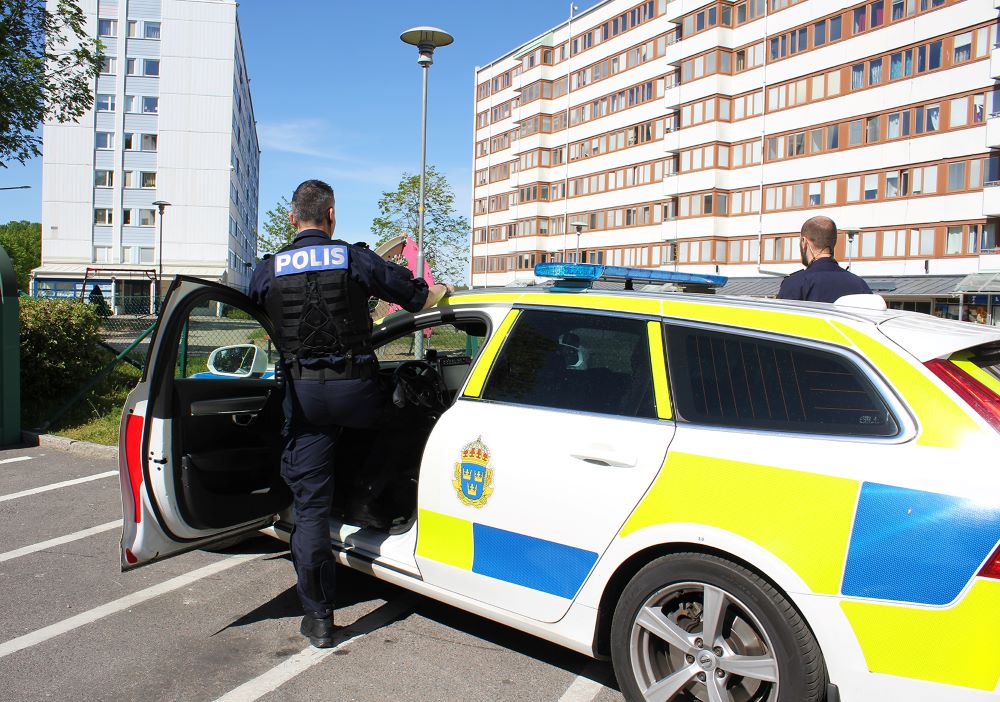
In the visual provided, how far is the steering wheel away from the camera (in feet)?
14.9

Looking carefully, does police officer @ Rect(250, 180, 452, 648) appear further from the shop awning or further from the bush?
the shop awning

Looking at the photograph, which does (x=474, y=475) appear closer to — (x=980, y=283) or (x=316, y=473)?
(x=316, y=473)

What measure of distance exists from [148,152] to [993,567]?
65.2 meters

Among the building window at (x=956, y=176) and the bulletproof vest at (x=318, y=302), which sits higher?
the building window at (x=956, y=176)

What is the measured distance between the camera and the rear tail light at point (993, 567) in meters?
2.28

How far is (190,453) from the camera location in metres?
4.04

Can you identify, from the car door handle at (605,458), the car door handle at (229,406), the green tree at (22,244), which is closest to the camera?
the car door handle at (605,458)

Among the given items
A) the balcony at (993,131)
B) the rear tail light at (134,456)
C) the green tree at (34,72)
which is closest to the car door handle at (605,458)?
the rear tail light at (134,456)

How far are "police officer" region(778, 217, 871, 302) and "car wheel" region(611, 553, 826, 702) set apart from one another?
228 centimetres

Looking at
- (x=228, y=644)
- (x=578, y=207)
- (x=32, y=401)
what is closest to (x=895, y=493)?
(x=228, y=644)

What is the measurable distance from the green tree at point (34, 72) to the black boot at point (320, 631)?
13412 millimetres

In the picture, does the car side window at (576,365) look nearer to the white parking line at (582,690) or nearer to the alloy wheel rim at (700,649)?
the alloy wheel rim at (700,649)

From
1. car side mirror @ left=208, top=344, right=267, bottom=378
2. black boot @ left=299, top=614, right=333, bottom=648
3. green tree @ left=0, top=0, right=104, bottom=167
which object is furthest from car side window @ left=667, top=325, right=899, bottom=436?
green tree @ left=0, top=0, right=104, bottom=167

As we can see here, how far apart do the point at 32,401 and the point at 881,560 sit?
9.53 m
